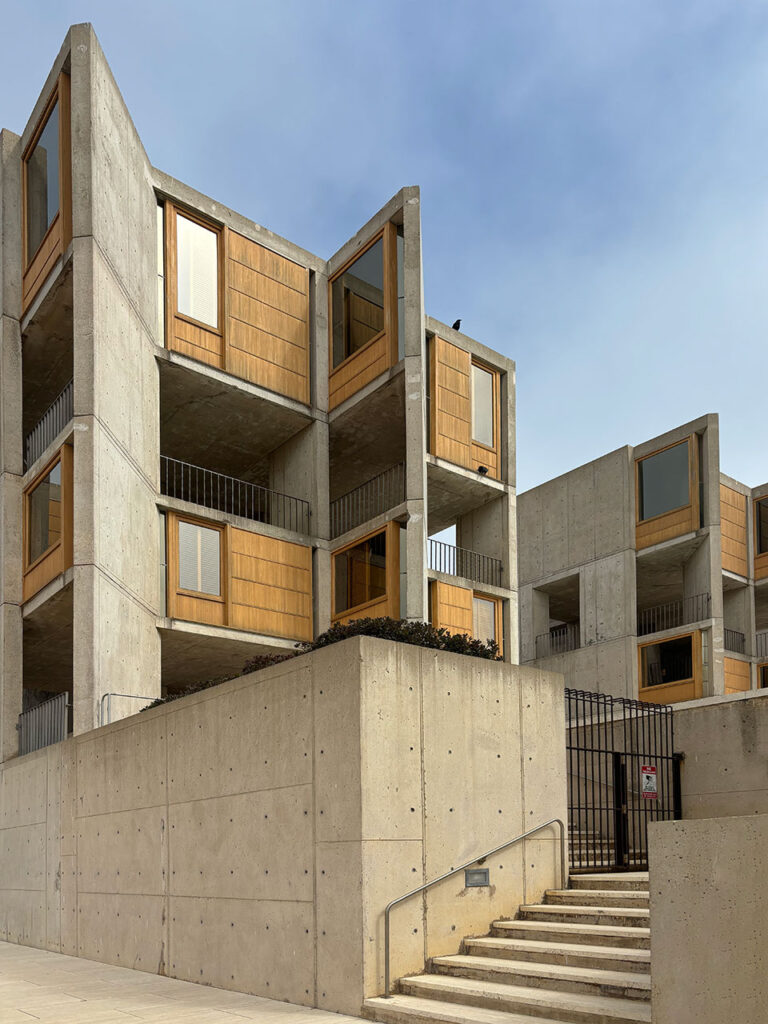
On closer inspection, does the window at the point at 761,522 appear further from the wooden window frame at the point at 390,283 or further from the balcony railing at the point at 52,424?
the balcony railing at the point at 52,424

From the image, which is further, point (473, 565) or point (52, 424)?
point (473, 565)

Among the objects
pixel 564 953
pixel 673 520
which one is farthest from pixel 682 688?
pixel 564 953

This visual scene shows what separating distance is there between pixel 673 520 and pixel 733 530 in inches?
136

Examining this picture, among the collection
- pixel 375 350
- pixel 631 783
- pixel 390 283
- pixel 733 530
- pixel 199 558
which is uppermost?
pixel 390 283

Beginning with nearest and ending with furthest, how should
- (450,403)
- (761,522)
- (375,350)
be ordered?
(375,350) → (450,403) → (761,522)

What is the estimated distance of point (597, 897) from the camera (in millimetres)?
10648

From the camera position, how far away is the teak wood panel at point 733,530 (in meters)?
34.1

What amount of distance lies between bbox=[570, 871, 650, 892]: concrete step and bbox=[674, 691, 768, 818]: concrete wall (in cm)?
367

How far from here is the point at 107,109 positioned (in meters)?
19.9

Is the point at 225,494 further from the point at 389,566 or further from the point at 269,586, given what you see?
the point at 389,566

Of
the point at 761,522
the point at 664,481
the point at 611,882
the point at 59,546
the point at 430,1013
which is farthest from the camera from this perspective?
the point at 761,522

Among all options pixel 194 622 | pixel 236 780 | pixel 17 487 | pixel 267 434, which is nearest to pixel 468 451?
pixel 267 434

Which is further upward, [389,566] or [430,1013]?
[389,566]

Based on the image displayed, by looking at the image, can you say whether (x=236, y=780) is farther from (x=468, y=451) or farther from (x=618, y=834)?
(x=468, y=451)
